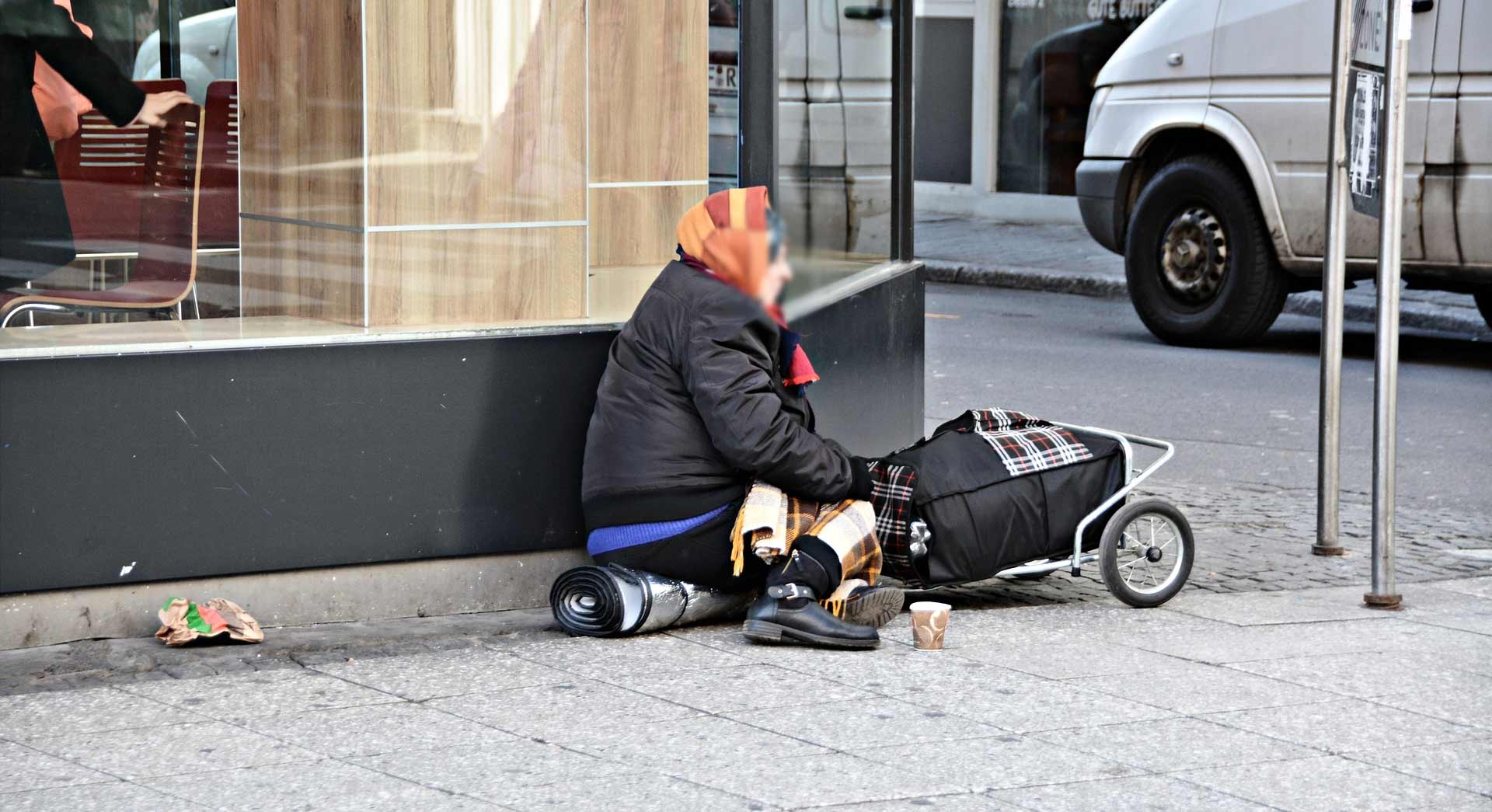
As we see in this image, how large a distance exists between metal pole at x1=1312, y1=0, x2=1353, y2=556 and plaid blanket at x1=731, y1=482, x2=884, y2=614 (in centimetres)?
176

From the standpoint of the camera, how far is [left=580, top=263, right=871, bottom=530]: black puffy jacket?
16.2 feet

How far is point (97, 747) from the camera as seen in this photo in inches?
162

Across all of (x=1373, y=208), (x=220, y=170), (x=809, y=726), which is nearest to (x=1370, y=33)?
(x=1373, y=208)

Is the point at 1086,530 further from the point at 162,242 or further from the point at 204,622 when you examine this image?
the point at 162,242

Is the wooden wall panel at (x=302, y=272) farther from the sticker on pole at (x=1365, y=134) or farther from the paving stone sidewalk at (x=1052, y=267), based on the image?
the paving stone sidewalk at (x=1052, y=267)

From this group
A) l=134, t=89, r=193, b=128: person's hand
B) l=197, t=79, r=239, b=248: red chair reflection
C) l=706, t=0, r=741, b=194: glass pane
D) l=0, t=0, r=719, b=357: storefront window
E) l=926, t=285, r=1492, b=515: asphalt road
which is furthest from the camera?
l=926, t=285, r=1492, b=515: asphalt road

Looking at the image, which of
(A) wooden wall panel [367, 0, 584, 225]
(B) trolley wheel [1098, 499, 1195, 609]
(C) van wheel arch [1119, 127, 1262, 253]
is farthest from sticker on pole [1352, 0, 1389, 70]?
(C) van wheel arch [1119, 127, 1262, 253]

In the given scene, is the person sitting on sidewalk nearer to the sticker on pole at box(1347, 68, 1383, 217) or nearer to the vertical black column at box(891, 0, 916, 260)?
the sticker on pole at box(1347, 68, 1383, 217)

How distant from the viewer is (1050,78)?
1836 centimetres

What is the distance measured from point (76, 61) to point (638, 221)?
172 cm

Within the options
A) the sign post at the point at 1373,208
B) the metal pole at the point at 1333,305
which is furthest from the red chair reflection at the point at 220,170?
the metal pole at the point at 1333,305

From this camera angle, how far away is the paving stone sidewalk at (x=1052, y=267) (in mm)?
12500

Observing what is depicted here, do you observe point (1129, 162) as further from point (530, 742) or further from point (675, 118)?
point (530, 742)

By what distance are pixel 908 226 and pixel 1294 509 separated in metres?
1.72
